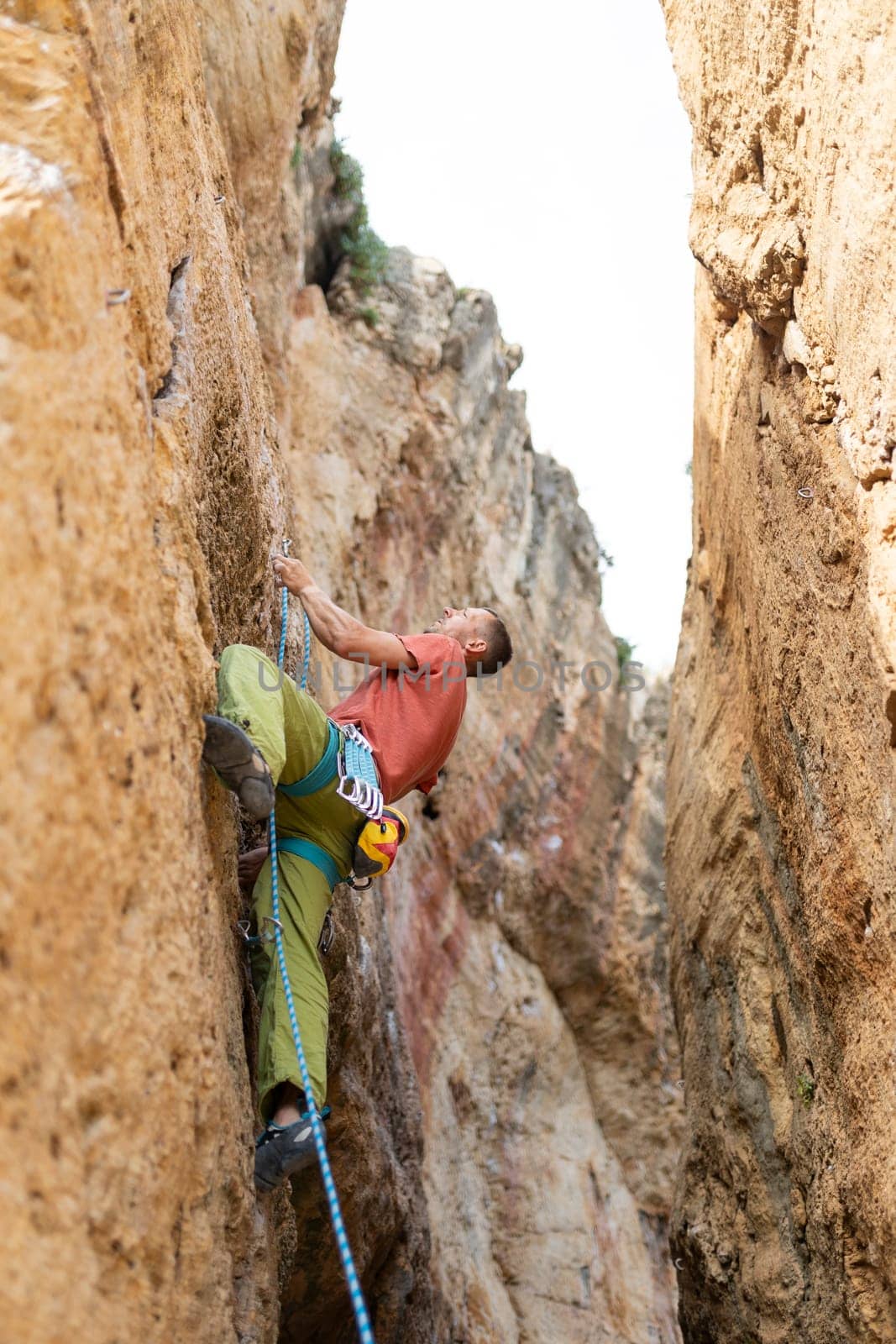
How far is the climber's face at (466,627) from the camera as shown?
5.75 meters

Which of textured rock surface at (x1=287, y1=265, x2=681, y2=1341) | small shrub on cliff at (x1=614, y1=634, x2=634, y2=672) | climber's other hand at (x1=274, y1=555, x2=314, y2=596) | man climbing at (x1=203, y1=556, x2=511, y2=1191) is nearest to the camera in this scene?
man climbing at (x1=203, y1=556, x2=511, y2=1191)

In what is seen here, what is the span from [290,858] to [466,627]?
157 centimetres

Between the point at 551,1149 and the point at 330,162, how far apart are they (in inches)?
377

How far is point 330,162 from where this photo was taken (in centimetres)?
1141

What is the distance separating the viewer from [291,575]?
5.45 m

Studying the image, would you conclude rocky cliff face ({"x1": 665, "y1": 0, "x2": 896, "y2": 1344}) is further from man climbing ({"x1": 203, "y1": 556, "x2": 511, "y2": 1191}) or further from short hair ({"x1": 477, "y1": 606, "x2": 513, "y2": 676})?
man climbing ({"x1": 203, "y1": 556, "x2": 511, "y2": 1191})

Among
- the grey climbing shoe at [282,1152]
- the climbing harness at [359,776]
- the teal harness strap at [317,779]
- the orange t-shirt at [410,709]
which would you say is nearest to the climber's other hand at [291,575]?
the orange t-shirt at [410,709]

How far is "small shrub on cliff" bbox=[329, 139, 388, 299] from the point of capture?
1154 centimetres

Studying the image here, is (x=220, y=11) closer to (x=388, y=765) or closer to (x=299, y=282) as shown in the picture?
(x=299, y=282)

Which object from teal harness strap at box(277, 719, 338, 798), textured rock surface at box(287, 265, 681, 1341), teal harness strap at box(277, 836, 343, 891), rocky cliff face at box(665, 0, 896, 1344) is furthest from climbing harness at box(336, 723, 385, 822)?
textured rock surface at box(287, 265, 681, 1341)

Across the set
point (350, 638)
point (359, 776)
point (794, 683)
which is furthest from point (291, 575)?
point (794, 683)

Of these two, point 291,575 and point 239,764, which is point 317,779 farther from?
point 291,575

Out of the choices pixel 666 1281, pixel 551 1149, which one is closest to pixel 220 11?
pixel 551 1149

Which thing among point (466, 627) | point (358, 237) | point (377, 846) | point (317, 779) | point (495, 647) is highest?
point (358, 237)
